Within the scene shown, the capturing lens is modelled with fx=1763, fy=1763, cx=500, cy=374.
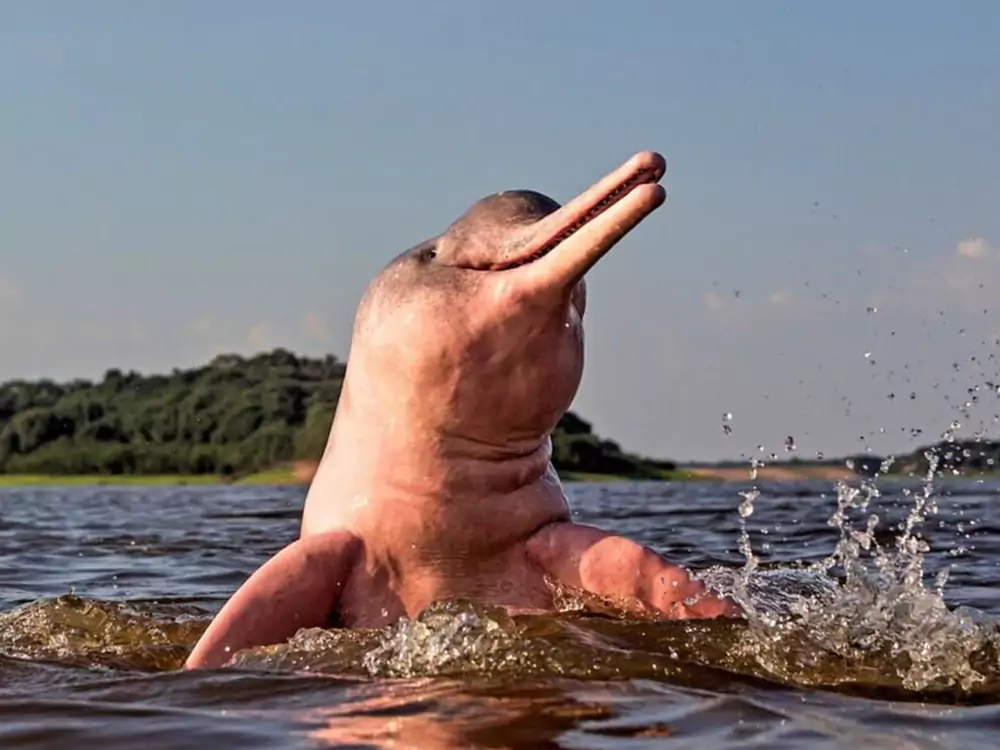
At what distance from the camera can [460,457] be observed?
24.2ft

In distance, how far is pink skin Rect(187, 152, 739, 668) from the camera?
23.1ft

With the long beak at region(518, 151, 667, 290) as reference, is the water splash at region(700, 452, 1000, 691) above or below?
below

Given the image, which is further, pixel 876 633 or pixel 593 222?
pixel 876 633

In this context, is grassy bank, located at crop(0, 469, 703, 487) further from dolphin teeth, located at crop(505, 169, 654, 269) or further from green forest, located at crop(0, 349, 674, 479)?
dolphin teeth, located at crop(505, 169, 654, 269)

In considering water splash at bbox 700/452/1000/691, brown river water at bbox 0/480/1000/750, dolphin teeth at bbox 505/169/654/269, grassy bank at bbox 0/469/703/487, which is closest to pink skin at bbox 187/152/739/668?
dolphin teeth at bbox 505/169/654/269

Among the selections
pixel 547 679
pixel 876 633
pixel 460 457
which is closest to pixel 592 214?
pixel 460 457

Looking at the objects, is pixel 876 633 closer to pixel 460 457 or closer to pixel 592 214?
pixel 460 457

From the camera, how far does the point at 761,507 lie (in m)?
26.6

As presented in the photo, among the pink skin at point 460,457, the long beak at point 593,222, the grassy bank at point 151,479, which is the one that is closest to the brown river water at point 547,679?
the pink skin at point 460,457

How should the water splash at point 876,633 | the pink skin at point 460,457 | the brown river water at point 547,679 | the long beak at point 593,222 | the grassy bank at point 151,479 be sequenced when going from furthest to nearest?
the grassy bank at point 151,479 < the pink skin at point 460,457 < the long beak at point 593,222 < the water splash at point 876,633 < the brown river water at point 547,679

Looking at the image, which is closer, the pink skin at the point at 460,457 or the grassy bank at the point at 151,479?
the pink skin at the point at 460,457

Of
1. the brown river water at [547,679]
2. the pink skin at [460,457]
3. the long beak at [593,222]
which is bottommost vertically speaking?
the brown river water at [547,679]

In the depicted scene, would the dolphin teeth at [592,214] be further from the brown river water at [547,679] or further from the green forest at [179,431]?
the green forest at [179,431]

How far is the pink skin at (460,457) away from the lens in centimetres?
705
